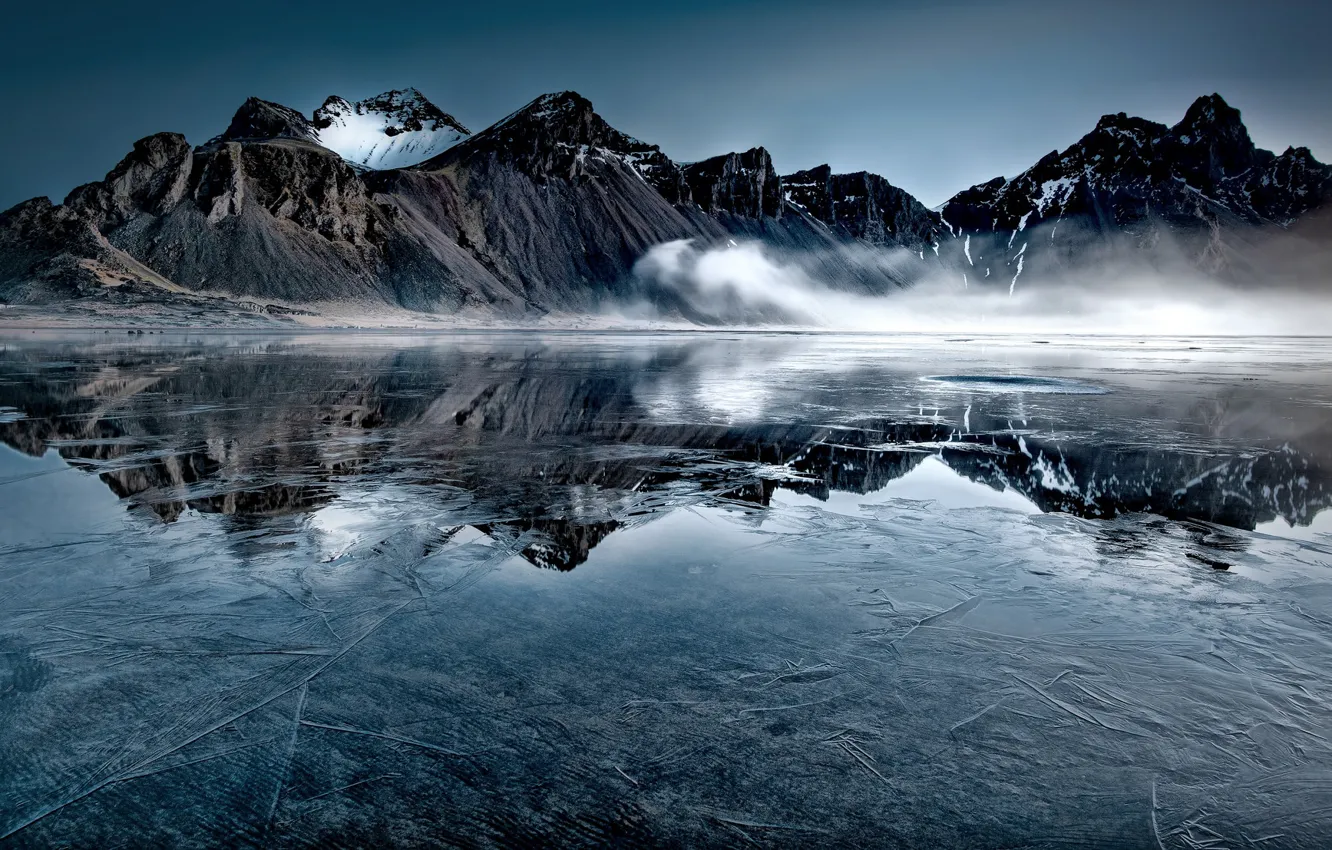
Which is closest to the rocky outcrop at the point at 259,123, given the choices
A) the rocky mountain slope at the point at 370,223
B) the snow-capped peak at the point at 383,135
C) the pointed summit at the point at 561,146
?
the rocky mountain slope at the point at 370,223

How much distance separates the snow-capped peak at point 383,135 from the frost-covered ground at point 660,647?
19324 cm

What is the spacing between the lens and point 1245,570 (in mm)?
6141

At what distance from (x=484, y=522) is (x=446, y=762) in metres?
4.03

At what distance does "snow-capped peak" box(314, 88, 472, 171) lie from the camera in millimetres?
184837

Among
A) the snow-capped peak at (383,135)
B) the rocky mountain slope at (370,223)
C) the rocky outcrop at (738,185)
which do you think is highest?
the snow-capped peak at (383,135)

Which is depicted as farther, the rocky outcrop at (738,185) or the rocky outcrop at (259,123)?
the rocky outcrop at (738,185)

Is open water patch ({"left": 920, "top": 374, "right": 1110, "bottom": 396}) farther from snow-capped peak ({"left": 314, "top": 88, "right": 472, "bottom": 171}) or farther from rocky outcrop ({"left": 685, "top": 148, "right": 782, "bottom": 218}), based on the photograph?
snow-capped peak ({"left": 314, "top": 88, "right": 472, "bottom": 171})

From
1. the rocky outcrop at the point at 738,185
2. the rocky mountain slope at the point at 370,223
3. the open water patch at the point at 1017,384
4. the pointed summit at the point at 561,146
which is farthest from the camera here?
the rocky outcrop at the point at 738,185

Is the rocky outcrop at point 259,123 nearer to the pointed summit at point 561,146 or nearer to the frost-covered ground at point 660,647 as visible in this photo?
the pointed summit at point 561,146

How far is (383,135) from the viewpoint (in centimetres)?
19350

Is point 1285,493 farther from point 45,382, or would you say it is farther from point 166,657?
point 45,382

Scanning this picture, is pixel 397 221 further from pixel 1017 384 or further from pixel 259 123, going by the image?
pixel 1017 384

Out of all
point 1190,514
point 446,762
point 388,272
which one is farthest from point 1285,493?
point 388,272

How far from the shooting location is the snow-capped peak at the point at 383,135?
184837mm
